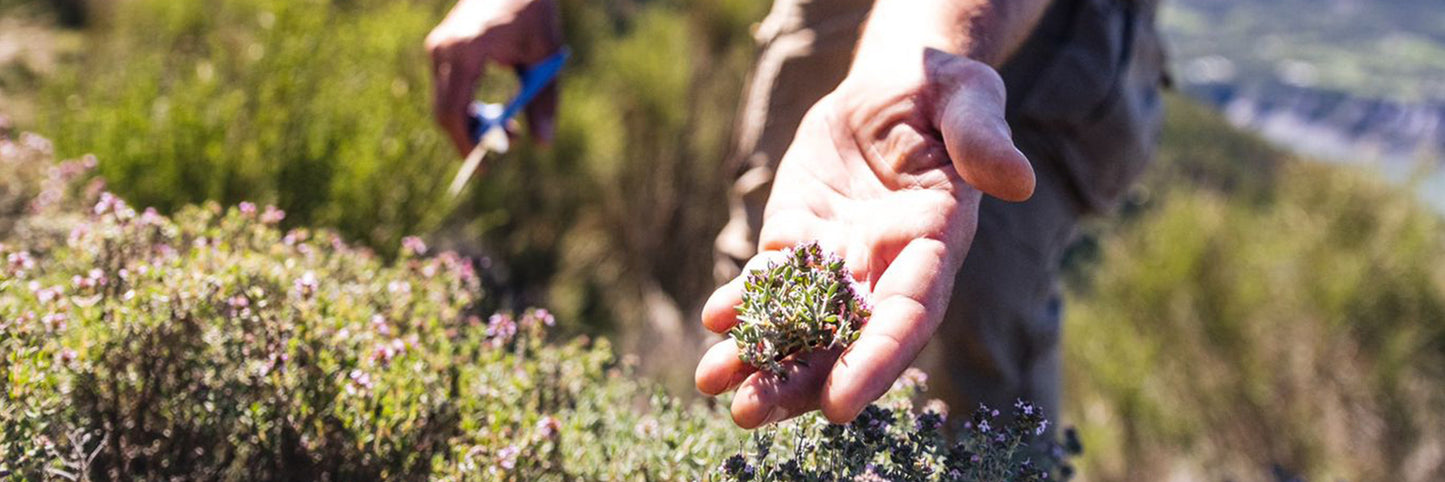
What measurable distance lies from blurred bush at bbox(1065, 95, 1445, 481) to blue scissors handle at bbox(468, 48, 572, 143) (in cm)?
400

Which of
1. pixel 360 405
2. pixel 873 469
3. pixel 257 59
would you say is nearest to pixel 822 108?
pixel 873 469

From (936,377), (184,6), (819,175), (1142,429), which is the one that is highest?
(819,175)

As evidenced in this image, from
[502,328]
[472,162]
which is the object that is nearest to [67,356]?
[502,328]

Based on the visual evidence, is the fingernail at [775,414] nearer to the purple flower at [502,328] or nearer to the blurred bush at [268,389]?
the blurred bush at [268,389]

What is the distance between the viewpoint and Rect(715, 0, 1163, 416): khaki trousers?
1730 millimetres

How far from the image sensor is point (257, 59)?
279 centimetres

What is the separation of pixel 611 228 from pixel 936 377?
198 inches

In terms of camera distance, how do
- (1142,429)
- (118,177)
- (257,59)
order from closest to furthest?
(118,177), (257,59), (1142,429)

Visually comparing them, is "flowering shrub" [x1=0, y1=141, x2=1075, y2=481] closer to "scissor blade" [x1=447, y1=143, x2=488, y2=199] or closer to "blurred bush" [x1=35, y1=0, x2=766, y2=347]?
"scissor blade" [x1=447, y1=143, x2=488, y2=199]

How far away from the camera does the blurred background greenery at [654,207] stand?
104 inches

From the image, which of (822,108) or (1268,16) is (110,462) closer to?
(822,108)

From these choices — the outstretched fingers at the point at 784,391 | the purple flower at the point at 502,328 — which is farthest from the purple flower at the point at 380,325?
the outstretched fingers at the point at 784,391

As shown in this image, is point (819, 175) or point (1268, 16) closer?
point (819, 175)

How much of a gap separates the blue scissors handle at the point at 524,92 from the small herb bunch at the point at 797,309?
3.85 ft
